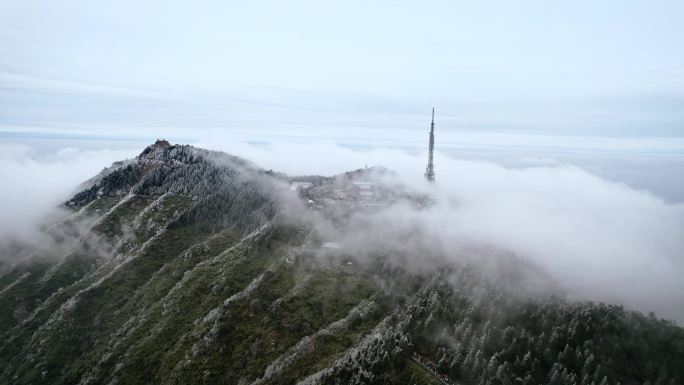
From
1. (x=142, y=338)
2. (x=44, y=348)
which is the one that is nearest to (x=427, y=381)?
(x=142, y=338)

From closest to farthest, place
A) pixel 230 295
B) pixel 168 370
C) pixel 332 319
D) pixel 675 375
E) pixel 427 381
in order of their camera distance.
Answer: pixel 427 381, pixel 675 375, pixel 168 370, pixel 332 319, pixel 230 295

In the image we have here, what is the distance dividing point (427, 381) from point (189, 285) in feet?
429

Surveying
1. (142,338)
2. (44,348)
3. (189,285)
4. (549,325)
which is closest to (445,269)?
(549,325)

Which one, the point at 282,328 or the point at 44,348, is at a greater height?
the point at 282,328

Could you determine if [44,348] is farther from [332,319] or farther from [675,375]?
[675,375]

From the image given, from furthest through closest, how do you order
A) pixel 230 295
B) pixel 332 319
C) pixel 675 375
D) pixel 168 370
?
pixel 230 295 < pixel 332 319 < pixel 168 370 < pixel 675 375

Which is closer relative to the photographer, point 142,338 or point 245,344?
point 245,344

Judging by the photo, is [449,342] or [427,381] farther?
[449,342]

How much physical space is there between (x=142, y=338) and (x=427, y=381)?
129 meters

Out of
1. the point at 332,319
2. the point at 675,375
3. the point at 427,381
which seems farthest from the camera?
the point at 332,319

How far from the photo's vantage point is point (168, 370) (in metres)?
155

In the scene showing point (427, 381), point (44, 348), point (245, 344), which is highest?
point (427, 381)

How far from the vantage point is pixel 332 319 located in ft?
543

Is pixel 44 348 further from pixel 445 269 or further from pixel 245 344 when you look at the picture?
pixel 445 269
